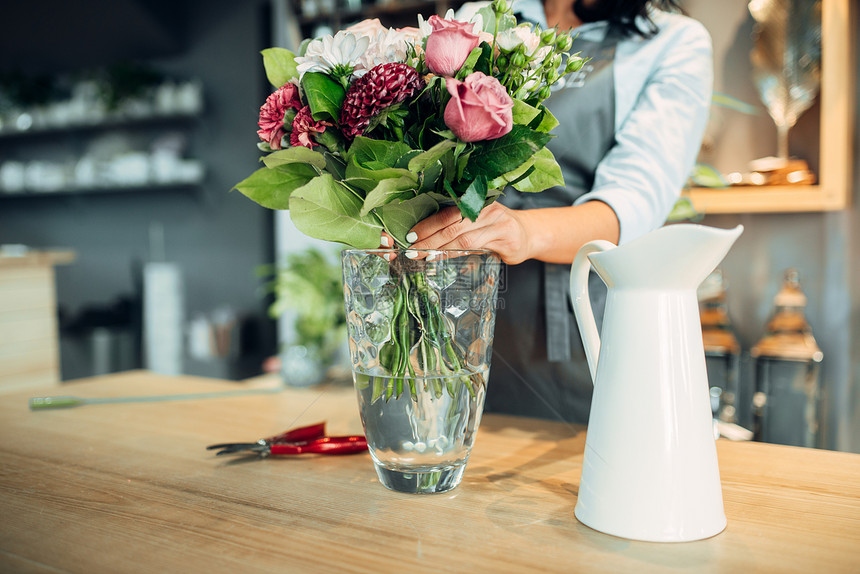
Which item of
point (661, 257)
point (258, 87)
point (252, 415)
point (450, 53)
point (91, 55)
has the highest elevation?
point (91, 55)

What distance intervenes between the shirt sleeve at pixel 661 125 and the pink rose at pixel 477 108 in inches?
17.1

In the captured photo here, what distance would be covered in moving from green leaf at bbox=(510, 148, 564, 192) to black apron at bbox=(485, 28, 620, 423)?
34 cm

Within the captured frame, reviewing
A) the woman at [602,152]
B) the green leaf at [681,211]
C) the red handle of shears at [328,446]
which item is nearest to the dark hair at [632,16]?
the woman at [602,152]

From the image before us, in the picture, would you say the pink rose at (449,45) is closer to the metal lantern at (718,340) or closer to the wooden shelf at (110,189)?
the metal lantern at (718,340)

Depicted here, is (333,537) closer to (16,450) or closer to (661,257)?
(661,257)

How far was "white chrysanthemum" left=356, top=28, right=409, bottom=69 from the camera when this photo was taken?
536mm

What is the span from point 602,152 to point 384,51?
53 cm

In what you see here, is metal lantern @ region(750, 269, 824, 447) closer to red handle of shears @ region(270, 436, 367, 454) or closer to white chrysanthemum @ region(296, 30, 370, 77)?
red handle of shears @ region(270, 436, 367, 454)

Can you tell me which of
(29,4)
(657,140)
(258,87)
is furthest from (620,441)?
(29,4)

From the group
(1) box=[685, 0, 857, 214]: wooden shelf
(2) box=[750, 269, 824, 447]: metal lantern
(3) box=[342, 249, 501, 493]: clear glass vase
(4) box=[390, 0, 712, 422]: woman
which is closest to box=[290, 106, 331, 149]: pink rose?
(3) box=[342, 249, 501, 493]: clear glass vase

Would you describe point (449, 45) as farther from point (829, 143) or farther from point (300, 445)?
point (829, 143)

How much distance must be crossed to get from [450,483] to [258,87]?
306cm

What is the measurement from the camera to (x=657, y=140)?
3.02ft

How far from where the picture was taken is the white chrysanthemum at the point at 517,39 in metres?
0.52
